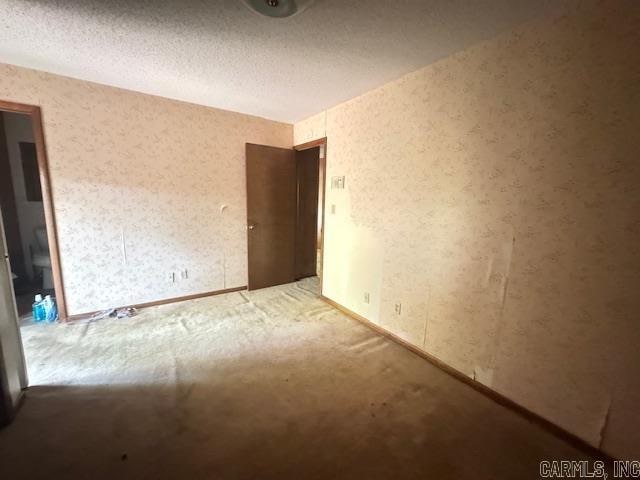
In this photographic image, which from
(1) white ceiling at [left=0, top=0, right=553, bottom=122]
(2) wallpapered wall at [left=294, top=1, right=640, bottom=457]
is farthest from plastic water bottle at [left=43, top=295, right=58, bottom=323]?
(2) wallpapered wall at [left=294, top=1, right=640, bottom=457]

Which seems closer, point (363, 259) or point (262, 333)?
point (262, 333)

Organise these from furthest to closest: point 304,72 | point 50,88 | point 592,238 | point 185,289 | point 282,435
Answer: point 185,289 → point 50,88 → point 304,72 → point 282,435 → point 592,238

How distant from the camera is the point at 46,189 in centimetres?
241

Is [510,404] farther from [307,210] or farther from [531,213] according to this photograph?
[307,210]

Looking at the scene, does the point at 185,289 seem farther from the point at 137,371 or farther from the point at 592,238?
the point at 592,238

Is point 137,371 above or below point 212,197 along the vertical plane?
below

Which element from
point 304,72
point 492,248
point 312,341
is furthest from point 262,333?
point 304,72

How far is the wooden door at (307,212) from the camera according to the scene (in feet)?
13.3

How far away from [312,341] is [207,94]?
2.67m

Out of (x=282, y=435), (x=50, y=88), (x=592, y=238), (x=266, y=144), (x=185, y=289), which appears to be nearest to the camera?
(x=592, y=238)

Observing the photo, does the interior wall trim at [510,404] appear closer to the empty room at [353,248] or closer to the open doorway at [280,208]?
the empty room at [353,248]

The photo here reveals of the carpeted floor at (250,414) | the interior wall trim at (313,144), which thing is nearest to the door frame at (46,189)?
the carpeted floor at (250,414)

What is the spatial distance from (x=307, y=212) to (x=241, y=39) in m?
2.70

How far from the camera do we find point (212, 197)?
3234 mm
